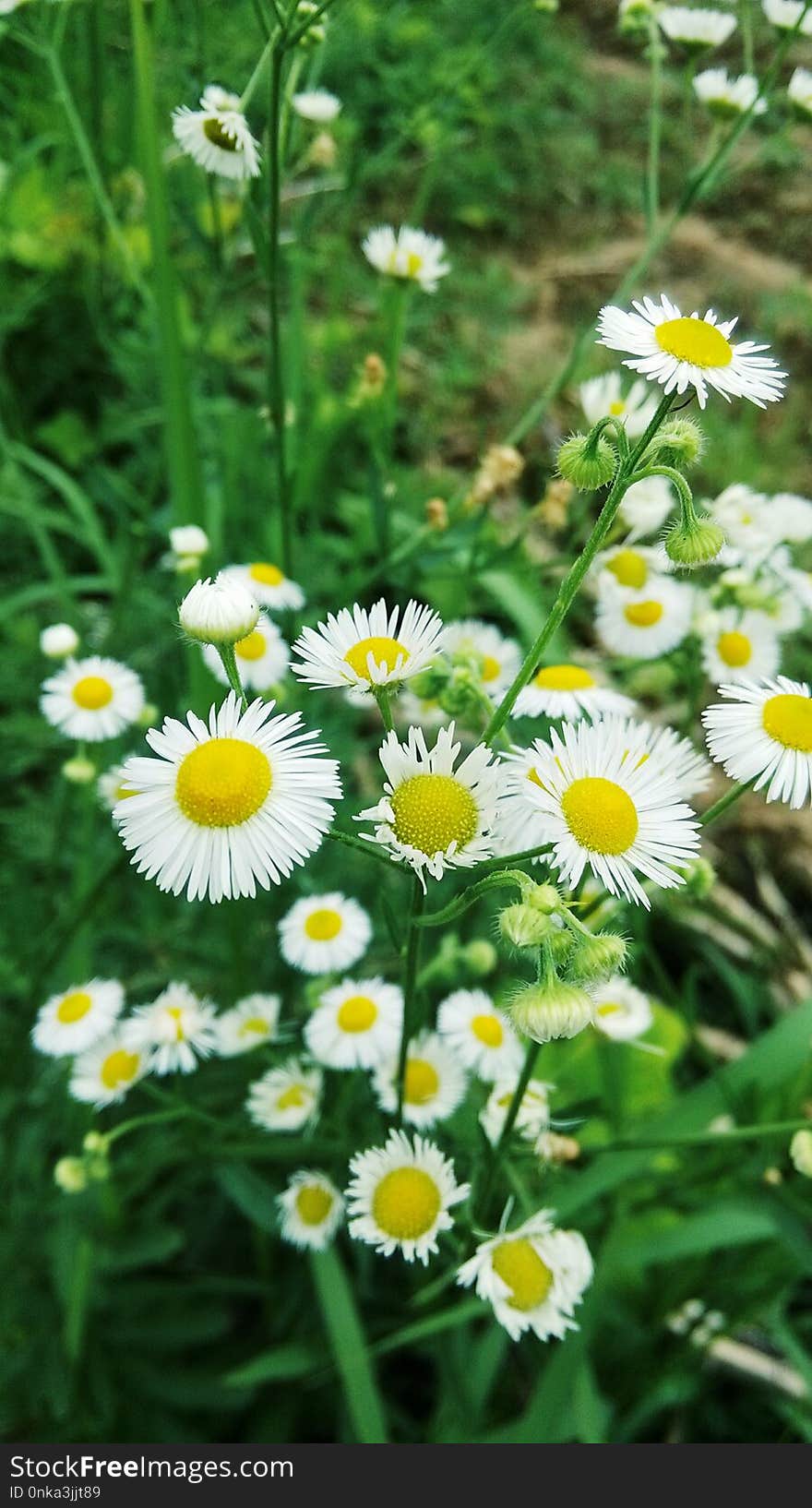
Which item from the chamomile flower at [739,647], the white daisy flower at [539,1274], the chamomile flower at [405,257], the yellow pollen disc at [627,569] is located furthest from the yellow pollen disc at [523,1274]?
the chamomile flower at [405,257]

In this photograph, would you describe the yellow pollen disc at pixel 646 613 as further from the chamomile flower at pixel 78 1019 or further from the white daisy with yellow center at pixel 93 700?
the chamomile flower at pixel 78 1019

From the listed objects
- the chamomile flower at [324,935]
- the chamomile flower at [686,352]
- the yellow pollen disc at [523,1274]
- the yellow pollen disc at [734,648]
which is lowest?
the yellow pollen disc at [523,1274]

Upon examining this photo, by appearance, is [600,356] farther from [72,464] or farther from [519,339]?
[72,464]

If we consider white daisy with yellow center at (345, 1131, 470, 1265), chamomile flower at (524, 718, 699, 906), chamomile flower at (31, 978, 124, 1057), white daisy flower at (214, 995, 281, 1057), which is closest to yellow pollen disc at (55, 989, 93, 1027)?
chamomile flower at (31, 978, 124, 1057)

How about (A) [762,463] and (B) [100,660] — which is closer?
(B) [100,660]

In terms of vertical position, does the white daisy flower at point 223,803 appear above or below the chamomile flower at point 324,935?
below

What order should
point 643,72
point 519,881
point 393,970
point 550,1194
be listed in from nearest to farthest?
point 519,881 < point 550,1194 < point 393,970 < point 643,72

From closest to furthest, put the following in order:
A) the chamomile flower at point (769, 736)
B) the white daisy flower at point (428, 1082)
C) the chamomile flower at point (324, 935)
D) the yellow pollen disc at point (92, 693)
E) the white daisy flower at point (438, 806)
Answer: the white daisy flower at point (438, 806), the chamomile flower at point (769, 736), the white daisy flower at point (428, 1082), the chamomile flower at point (324, 935), the yellow pollen disc at point (92, 693)

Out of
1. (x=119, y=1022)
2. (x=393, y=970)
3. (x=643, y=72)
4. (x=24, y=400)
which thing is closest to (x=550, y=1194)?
(x=393, y=970)
